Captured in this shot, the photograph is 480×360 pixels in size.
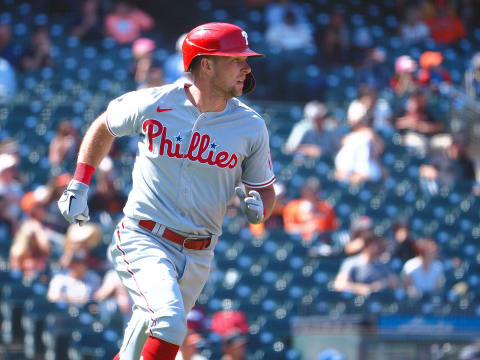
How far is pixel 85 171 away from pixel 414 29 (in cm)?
1065

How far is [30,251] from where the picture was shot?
782 cm

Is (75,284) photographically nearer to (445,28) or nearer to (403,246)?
(403,246)

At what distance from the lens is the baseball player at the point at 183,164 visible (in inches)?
164

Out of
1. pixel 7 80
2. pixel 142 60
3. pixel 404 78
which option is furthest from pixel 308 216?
pixel 7 80

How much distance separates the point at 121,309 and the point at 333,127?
13.5 feet

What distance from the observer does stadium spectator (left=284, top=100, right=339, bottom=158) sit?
1051 centimetres

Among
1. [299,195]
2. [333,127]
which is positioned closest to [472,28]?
[333,127]

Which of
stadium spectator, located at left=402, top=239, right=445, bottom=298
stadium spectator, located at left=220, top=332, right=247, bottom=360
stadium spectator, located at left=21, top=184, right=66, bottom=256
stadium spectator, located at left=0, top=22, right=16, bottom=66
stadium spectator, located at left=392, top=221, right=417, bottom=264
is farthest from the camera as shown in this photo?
stadium spectator, located at left=0, top=22, right=16, bottom=66

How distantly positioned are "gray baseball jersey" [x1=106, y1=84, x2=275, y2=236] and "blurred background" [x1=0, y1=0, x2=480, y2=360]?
2191 mm

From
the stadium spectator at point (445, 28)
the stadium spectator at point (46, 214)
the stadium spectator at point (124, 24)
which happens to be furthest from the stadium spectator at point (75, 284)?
the stadium spectator at point (445, 28)

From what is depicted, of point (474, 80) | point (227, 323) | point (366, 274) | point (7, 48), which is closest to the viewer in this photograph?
point (227, 323)

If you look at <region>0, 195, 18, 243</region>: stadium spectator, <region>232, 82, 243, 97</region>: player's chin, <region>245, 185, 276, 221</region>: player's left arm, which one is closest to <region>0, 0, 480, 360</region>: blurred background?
<region>0, 195, 18, 243</region>: stadium spectator

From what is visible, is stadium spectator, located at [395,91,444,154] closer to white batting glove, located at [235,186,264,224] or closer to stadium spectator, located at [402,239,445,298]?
stadium spectator, located at [402,239,445,298]

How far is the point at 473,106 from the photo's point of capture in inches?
477
